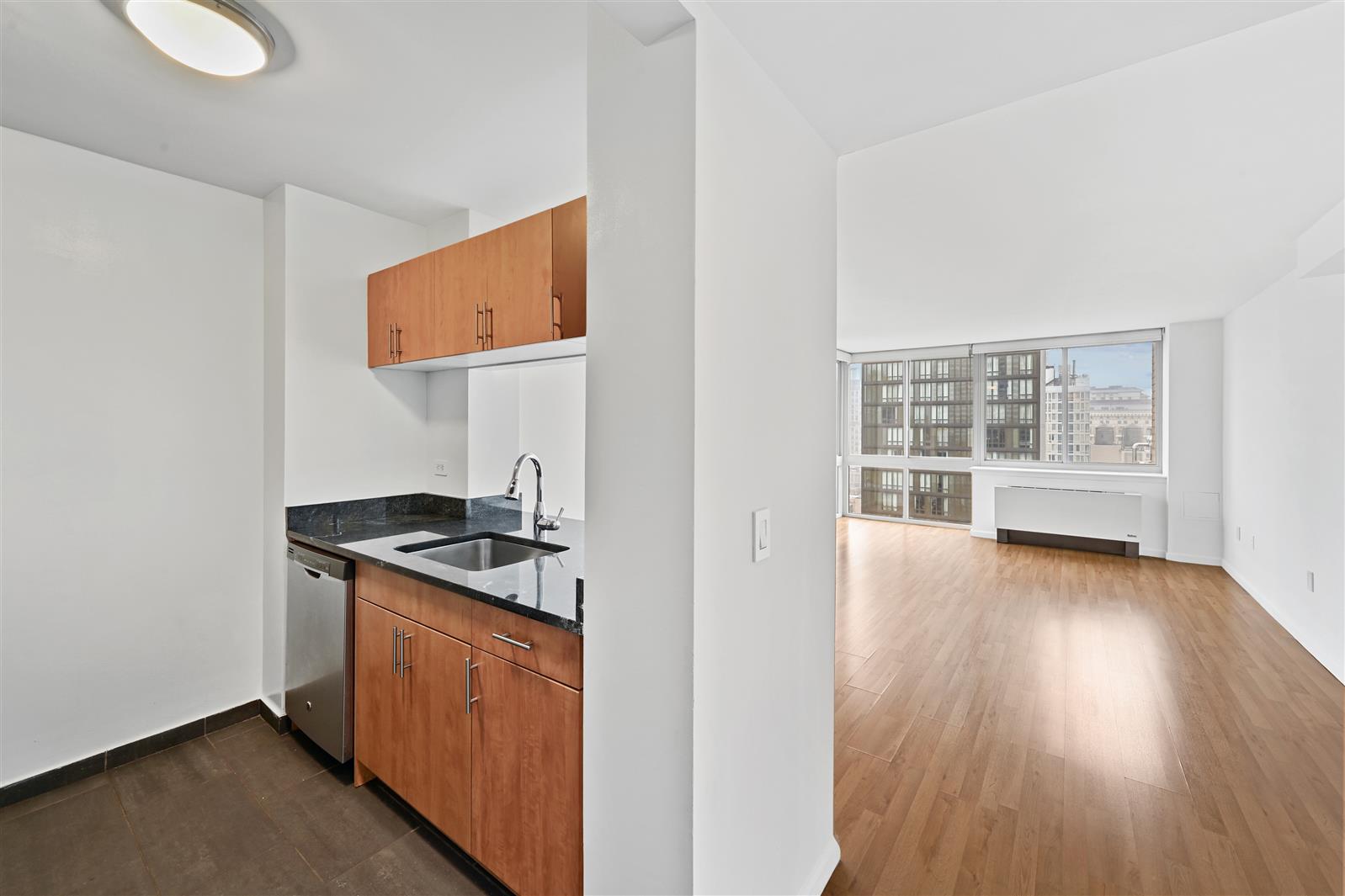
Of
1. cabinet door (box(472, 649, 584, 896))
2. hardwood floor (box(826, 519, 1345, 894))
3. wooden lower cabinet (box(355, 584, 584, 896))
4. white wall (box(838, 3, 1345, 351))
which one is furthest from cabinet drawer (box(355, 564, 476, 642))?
white wall (box(838, 3, 1345, 351))

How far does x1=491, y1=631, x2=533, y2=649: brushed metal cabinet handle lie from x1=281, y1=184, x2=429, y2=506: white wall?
157 cm

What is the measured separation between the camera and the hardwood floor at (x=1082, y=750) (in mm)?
1824

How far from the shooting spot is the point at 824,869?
1.71 meters

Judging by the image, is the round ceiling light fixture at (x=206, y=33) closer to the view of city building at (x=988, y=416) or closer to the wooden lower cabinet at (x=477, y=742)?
the wooden lower cabinet at (x=477, y=742)

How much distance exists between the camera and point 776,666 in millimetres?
1420

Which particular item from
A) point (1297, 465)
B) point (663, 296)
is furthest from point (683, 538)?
point (1297, 465)

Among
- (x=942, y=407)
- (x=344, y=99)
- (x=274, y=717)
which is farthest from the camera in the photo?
(x=942, y=407)

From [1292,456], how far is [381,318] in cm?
560

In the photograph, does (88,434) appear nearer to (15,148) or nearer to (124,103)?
(15,148)

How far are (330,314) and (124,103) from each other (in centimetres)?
96

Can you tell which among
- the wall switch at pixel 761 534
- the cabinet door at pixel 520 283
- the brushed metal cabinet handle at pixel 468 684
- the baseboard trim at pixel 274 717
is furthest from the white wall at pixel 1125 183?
the baseboard trim at pixel 274 717

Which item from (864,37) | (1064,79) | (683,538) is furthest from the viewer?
(1064,79)

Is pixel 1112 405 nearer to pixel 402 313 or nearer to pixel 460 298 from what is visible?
pixel 460 298

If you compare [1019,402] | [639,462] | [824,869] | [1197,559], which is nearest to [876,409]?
[1019,402]
